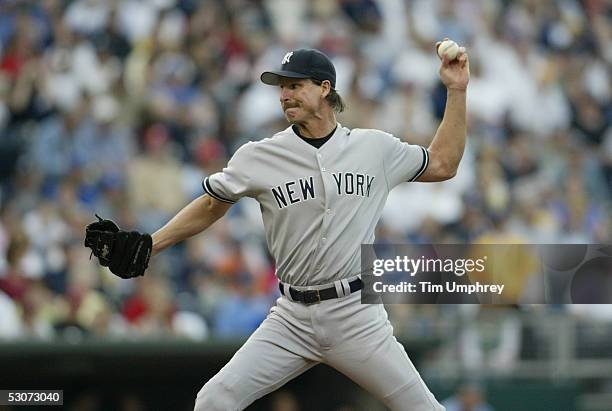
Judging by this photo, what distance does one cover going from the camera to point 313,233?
17.5 feet

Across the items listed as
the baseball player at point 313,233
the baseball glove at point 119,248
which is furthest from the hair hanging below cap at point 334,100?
the baseball glove at point 119,248

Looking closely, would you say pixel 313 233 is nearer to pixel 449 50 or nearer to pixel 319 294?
pixel 319 294

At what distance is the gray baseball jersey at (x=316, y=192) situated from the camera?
17.5ft

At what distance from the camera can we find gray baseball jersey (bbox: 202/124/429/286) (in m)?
5.32

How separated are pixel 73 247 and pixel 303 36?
15.1 feet

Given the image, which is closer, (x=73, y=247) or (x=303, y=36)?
(x=73, y=247)

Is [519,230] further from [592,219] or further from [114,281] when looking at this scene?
[114,281]

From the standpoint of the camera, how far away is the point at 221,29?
13.1 meters

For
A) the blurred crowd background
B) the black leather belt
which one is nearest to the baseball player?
the black leather belt

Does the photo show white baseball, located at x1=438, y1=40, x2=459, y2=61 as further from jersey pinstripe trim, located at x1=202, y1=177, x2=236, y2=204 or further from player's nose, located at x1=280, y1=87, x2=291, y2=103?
jersey pinstripe trim, located at x1=202, y1=177, x2=236, y2=204

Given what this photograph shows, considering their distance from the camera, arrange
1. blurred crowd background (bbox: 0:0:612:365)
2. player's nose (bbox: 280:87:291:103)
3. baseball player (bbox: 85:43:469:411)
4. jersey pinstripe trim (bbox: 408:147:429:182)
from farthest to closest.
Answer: blurred crowd background (bbox: 0:0:612:365), jersey pinstripe trim (bbox: 408:147:429:182), player's nose (bbox: 280:87:291:103), baseball player (bbox: 85:43:469:411)

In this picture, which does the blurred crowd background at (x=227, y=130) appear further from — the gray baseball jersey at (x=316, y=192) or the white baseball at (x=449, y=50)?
the white baseball at (x=449, y=50)

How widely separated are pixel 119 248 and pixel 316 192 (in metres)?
0.90

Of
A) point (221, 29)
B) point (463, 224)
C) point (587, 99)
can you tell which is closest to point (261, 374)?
point (463, 224)
